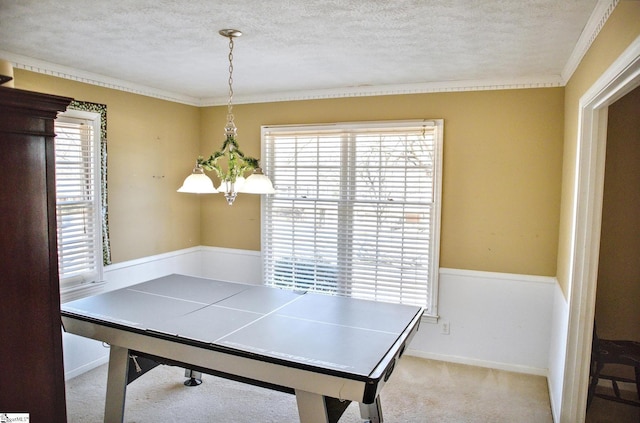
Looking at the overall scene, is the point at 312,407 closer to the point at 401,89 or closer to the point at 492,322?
the point at 492,322

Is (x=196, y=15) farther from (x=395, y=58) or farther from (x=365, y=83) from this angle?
(x=365, y=83)

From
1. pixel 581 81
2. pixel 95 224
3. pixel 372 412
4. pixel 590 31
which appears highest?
pixel 590 31

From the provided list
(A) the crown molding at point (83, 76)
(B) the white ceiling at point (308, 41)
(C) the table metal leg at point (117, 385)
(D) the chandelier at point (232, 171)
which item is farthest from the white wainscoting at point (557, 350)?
(A) the crown molding at point (83, 76)

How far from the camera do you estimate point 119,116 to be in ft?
12.9

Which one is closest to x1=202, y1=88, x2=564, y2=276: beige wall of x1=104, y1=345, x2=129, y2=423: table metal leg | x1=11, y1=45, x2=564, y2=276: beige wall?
x1=11, y1=45, x2=564, y2=276: beige wall

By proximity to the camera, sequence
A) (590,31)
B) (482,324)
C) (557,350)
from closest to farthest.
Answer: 1. (590,31)
2. (557,350)
3. (482,324)

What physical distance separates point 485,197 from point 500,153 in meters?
0.40

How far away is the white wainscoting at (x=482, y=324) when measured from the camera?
367 centimetres

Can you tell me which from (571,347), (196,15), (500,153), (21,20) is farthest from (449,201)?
(21,20)

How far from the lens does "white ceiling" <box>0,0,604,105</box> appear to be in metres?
2.14

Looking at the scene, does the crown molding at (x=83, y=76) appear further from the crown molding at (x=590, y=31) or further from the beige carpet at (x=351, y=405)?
the crown molding at (x=590, y=31)

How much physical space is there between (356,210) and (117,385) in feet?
8.11

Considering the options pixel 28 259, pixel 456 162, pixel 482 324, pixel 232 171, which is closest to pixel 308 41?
pixel 232 171

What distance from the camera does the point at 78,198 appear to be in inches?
142
